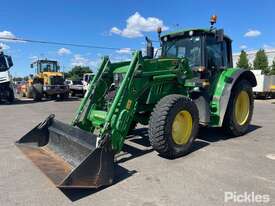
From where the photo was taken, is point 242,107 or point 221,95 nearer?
point 221,95

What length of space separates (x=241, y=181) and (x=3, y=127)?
7.65m

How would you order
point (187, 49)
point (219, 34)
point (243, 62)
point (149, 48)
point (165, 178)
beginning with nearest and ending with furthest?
point (165, 178), point (219, 34), point (187, 49), point (149, 48), point (243, 62)

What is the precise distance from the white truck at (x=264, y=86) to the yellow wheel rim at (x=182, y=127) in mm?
20534

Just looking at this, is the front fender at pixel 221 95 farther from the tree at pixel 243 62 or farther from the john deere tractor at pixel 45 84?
the tree at pixel 243 62

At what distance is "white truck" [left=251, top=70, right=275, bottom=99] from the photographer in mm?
24922

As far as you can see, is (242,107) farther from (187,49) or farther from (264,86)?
(264,86)

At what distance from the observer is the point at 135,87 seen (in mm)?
5758

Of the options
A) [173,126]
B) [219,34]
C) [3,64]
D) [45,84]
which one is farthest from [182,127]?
[45,84]

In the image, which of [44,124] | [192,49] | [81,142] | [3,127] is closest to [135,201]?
[81,142]

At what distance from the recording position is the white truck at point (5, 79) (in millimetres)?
19812

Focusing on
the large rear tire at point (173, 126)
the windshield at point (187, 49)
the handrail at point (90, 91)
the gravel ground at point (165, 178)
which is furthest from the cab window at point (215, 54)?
the handrail at point (90, 91)

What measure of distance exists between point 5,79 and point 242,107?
15.9 metres

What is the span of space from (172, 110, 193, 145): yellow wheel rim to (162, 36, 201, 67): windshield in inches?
62.7

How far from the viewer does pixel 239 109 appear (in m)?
8.19
